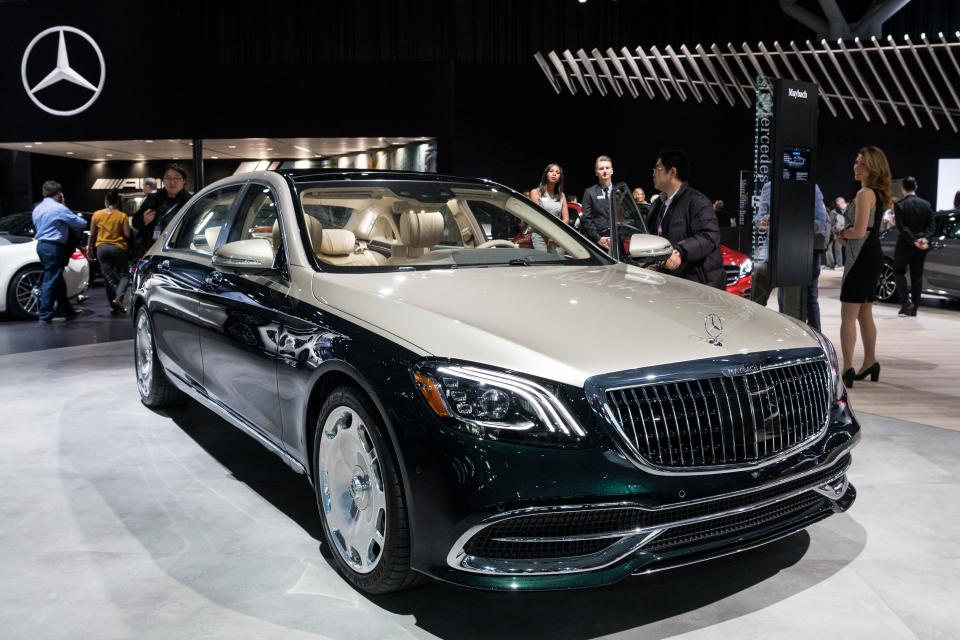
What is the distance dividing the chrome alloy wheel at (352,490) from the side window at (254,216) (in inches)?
49.3

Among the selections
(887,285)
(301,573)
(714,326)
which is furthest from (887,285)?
(301,573)

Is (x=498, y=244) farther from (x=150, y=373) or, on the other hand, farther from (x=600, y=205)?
(x=600, y=205)

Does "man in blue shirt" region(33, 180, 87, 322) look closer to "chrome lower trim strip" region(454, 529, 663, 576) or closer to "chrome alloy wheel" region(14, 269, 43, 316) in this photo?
"chrome alloy wheel" region(14, 269, 43, 316)

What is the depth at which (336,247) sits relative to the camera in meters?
3.31

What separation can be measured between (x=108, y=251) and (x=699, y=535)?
31.6 ft

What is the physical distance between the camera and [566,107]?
713 inches

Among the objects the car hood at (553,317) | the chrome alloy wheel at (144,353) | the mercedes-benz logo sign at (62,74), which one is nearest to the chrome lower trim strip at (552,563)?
the car hood at (553,317)

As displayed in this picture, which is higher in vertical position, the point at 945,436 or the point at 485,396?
the point at 485,396

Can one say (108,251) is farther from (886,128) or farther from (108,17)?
(886,128)

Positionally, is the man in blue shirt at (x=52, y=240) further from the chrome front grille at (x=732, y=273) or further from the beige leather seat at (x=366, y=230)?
the beige leather seat at (x=366, y=230)

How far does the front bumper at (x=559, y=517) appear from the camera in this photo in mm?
2215

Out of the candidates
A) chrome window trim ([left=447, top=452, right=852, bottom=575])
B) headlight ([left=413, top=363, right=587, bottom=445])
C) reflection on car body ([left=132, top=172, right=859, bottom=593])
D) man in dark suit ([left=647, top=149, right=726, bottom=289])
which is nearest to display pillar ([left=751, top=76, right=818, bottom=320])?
man in dark suit ([left=647, top=149, right=726, bottom=289])

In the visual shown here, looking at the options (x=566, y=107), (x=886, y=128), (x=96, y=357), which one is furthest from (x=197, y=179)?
(x=886, y=128)

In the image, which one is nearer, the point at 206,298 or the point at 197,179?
the point at 206,298
